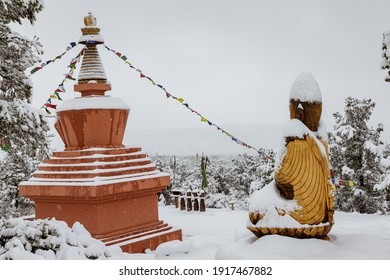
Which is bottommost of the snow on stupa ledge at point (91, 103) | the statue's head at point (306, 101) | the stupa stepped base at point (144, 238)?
the stupa stepped base at point (144, 238)

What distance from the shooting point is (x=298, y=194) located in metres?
6.72

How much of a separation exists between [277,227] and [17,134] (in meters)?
4.16

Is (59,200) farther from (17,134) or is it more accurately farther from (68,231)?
(68,231)

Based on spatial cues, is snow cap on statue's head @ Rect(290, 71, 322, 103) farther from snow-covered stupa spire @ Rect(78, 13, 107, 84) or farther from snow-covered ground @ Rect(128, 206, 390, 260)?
snow-covered stupa spire @ Rect(78, 13, 107, 84)

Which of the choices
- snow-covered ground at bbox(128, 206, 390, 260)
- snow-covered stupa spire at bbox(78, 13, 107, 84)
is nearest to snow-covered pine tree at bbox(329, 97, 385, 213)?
snow-covered ground at bbox(128, 206, 390, 260)

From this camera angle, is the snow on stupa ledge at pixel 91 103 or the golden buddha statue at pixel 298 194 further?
the snow on stupa ledge at pixel 91 103

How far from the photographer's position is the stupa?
972 cm

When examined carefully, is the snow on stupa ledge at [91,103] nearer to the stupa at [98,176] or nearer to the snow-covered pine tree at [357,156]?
the stupa at [98,176]

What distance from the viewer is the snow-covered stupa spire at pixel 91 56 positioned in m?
11.1

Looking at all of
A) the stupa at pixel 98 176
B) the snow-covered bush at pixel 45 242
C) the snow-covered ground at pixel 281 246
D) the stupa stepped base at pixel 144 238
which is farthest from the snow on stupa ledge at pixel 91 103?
the snow-covered bush at pixel 45 242

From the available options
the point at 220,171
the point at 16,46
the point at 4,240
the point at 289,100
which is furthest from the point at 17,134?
the point at 220,171

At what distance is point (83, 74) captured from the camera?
11.1 metres

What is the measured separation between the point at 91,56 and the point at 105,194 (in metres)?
3.72

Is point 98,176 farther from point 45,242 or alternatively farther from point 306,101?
point 306,101
